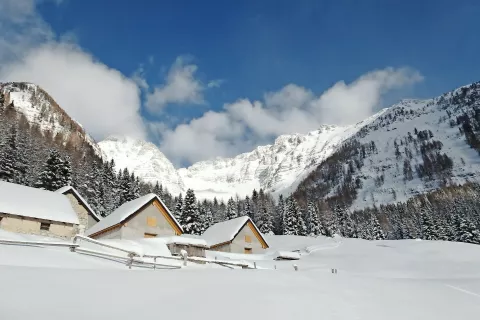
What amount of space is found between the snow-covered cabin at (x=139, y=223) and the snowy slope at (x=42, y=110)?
130089 millimetres

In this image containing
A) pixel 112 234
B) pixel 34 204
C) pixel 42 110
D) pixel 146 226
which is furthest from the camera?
pixel 42 110

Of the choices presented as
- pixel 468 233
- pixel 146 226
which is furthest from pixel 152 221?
pixel 468 233

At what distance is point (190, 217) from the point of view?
72.2m

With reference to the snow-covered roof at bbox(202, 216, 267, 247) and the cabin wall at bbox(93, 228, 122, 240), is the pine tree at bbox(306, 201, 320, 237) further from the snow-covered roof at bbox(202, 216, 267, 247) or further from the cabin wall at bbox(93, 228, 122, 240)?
the cabin wall at bbox(93, 228, 122, 240)

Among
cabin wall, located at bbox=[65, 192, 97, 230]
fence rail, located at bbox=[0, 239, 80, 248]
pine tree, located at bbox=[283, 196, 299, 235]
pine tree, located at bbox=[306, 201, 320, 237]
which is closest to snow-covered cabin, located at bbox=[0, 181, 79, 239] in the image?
cabin wall, located at bbox=[65, 192, 97, 230]

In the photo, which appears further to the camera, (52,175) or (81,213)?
(52,175)

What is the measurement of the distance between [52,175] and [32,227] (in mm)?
23035

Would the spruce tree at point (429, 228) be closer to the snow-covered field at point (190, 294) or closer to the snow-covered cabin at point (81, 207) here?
the snow-covered field at point (190, 294)

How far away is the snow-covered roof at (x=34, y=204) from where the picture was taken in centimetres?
3491

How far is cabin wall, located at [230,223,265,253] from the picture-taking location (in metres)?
52.4

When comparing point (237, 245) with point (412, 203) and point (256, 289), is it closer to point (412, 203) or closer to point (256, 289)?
point (256, 289)

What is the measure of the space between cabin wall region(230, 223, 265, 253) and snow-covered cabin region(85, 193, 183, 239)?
1082 cm

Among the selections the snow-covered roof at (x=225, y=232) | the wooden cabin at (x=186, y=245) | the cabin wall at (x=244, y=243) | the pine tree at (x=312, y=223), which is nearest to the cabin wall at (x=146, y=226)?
the snow-covered roof at (x=225, y=232)

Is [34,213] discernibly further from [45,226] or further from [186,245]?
[186,245]
